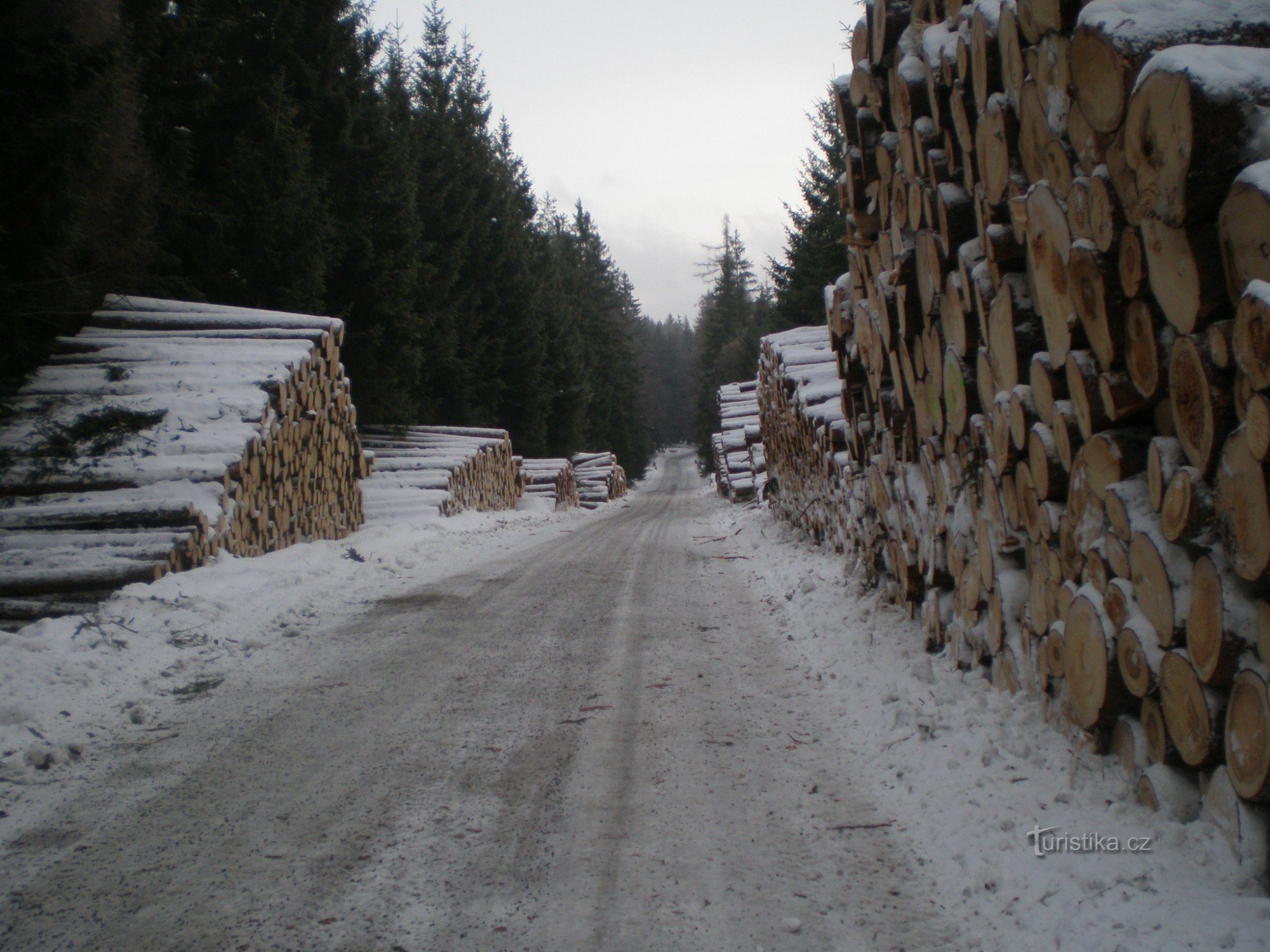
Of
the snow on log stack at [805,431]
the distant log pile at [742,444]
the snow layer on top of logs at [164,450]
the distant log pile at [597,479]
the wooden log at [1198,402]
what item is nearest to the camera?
the wooden log at [1198,402]

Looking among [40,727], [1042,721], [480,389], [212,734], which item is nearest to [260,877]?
[212,734]

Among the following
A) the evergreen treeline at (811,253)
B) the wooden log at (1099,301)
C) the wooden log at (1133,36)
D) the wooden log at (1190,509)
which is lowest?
the wooden log at (1190,509)

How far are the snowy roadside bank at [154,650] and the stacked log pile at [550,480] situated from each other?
1408 centimetres

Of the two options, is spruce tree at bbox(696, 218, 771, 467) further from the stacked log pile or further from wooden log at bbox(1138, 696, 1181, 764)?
wooden log at bbox(1138, 696, 1181, 764)

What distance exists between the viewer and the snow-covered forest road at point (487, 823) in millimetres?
2621

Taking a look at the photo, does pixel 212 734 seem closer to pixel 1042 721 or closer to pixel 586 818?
pixel 586 818

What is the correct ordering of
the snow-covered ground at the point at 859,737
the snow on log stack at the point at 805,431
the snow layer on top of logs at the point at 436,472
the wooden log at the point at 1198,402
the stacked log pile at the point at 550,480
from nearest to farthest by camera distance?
1. the wooden log at the point at 1198,402
2. the snow-covered ground at the point at 859,737
3. the snow on log stack at the point at 805,431
4. the snow layer on top of logs at the point at 436,472
5. the stacked log pile at the point at 550,480

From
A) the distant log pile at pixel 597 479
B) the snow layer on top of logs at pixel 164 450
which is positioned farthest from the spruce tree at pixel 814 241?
the snow layer on top of logs at pixel 164 450

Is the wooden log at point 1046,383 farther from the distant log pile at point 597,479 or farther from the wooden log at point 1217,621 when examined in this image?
the distant log pile at point 597,479

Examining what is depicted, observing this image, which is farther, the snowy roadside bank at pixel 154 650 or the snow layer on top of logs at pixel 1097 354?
the snowy roadside bank at pixel 154 650

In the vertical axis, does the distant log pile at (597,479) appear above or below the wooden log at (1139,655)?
below

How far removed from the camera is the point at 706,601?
23.8 ft

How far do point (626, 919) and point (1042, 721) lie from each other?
197 cm

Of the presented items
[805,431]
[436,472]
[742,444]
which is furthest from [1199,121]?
[742,444]
